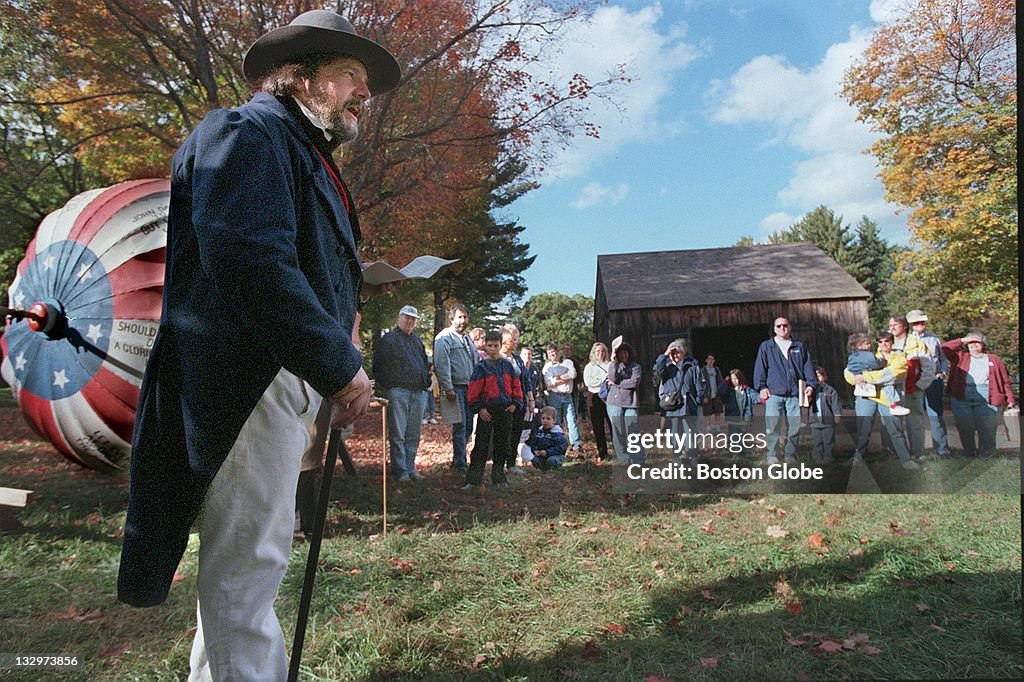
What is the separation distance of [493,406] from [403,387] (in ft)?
1.83

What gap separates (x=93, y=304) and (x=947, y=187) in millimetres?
3674

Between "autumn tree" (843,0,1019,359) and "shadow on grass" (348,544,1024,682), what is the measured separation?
3.73 feet

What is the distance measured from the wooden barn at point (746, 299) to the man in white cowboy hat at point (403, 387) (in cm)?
114

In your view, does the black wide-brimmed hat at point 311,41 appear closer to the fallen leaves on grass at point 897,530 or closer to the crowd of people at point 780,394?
the crowd of people at point 780,394

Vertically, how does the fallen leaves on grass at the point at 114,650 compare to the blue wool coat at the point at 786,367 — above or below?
below

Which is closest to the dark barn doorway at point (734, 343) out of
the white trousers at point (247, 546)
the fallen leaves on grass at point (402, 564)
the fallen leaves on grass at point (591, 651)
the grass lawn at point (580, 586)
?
the grass lawn at point (580, 586)

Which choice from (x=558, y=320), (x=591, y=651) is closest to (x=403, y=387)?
(x=558, y=320)

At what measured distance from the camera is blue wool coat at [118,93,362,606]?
→ 127 centimetres

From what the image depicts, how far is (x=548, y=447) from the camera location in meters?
3.92

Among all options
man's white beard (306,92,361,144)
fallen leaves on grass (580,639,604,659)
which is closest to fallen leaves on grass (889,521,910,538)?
fallen leaves on grass (580,639,604,659)

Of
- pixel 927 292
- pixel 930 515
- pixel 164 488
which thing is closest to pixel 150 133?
pixel 164 488

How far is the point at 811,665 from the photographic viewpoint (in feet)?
7.66

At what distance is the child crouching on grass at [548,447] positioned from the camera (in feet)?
12.8

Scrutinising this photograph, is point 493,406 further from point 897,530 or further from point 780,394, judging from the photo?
point 897,530
